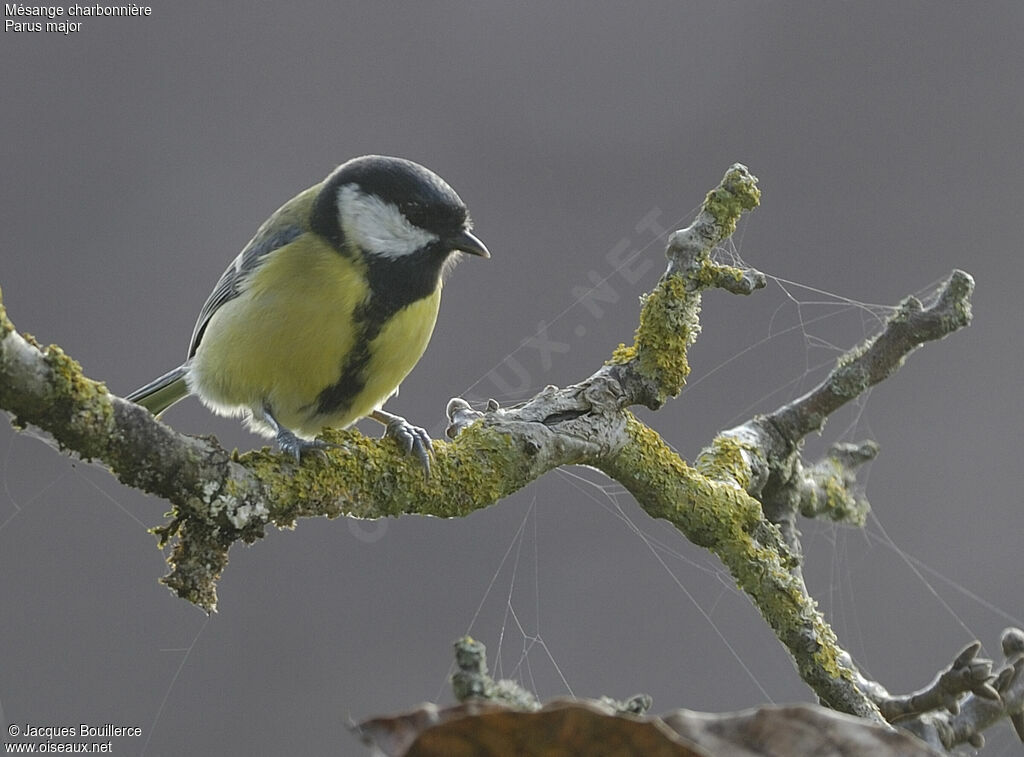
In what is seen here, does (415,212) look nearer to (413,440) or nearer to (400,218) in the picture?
(400,218)

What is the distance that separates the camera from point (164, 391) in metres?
1.90

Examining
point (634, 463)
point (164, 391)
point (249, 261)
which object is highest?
point (634, 463)

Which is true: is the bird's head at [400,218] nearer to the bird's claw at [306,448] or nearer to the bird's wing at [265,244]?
the bird's wing at [265,244]

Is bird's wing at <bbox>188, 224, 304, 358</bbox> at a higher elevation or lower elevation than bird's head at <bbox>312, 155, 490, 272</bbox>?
lower

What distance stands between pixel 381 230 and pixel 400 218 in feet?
0.11

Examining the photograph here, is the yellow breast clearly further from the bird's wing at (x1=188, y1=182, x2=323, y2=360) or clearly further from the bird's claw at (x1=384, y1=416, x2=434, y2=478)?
the bird's claw at (x1=384, y1=416, x2=434, y2=478)

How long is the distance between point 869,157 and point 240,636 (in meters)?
2.75

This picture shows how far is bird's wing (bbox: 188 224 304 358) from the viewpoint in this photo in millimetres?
1691

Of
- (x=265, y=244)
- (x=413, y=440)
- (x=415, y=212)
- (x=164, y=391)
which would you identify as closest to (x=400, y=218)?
(x=415, y=212)

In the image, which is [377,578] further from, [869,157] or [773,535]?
[869,157]

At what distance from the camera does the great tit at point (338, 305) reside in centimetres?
154

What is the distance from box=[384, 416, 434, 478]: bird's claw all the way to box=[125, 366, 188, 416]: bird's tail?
2.34 feet

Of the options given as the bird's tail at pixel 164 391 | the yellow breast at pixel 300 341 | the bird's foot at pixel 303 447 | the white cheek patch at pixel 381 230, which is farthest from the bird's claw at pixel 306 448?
the bird's tail at pixel 164 391

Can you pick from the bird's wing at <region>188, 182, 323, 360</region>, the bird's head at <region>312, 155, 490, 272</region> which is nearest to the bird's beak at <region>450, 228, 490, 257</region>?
the bird's head at <region>312, 155, 490, 272</region>
